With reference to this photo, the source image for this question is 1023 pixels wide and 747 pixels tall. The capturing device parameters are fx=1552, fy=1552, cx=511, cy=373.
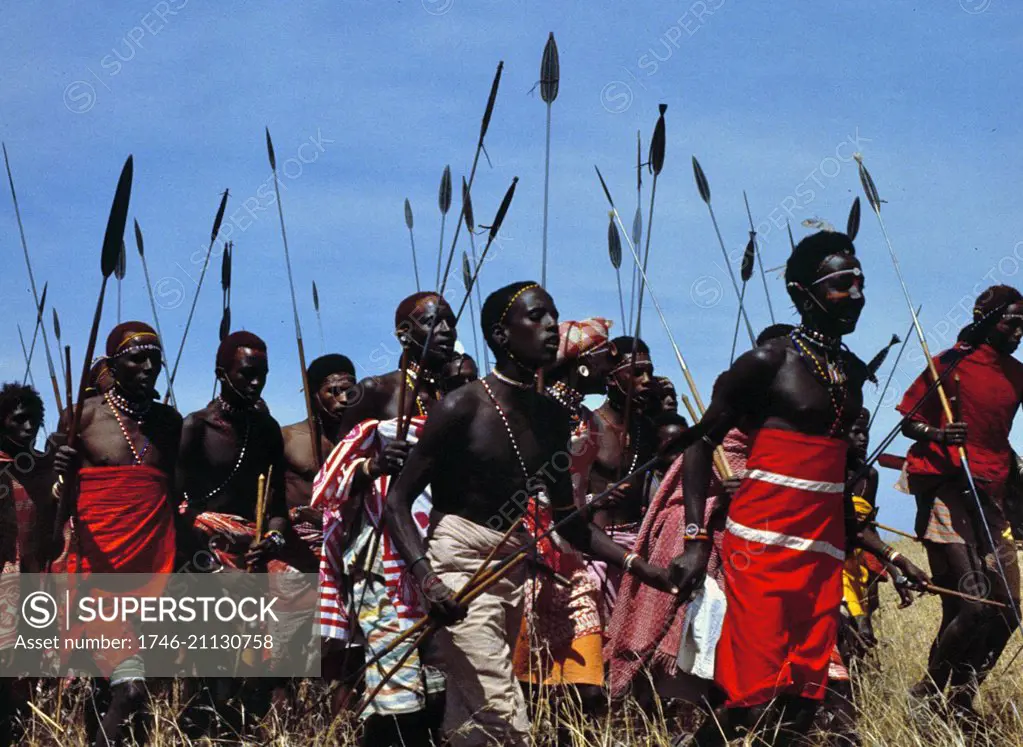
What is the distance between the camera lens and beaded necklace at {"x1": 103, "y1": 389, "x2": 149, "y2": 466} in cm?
789

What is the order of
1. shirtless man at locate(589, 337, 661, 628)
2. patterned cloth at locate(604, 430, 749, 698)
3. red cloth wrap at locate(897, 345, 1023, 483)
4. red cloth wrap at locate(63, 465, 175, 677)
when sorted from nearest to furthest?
1. patterned cloth at locate(604, 430, 749, 698)
2. red cloth wrap at locate(63, 465, 175, 677)
3. shirtless man at locate(589, 337, 661, 628)
4. red cloth wrap at locate(897, 345, 1023, 483)

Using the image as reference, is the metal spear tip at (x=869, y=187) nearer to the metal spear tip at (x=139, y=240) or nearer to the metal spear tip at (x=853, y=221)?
the metal spear tip at (x=853, y=221)

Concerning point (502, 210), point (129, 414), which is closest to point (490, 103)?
point (502, 210)

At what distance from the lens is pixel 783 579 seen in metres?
5.76

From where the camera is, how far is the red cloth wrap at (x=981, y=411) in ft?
28.7

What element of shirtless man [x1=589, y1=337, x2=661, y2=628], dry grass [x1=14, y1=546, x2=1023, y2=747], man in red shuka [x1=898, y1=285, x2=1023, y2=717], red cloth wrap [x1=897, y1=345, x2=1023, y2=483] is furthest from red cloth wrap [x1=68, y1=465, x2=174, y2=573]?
red cloth wrap [x1=897, y1=345, x2=1023, y2=483]

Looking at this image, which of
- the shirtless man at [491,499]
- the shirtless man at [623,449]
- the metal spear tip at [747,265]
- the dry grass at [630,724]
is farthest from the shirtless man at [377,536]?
the metal spear tip at [747,265]

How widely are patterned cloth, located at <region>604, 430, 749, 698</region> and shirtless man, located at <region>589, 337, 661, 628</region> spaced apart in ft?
1.99

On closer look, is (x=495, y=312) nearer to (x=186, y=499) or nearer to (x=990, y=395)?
(x=186, y=499)

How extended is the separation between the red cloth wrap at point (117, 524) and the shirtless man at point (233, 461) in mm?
557

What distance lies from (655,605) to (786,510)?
5.51ft

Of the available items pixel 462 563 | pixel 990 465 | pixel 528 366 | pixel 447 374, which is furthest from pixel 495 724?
pixel 990 465

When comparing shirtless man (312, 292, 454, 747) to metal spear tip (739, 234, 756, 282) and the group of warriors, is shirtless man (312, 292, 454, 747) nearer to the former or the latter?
the group of warriors

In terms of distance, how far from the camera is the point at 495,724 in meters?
5.67
